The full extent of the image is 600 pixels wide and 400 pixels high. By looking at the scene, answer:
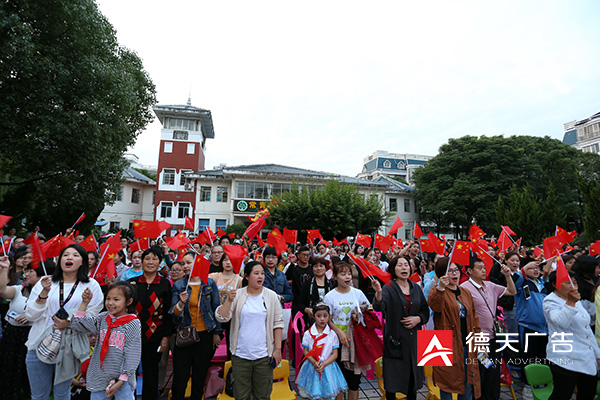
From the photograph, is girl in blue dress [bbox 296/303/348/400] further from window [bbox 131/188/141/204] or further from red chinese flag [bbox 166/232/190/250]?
window [bbox 131/188/141/204]

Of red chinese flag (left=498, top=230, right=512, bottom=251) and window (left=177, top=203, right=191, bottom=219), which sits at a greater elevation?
window (left=177, top=203, right=191, bottom=219)

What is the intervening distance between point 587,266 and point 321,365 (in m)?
3.63

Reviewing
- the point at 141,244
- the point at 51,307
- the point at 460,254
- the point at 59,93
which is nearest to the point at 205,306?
the point at 51,307

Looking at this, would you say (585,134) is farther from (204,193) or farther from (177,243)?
(177,243)

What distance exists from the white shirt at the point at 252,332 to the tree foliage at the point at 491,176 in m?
26.7

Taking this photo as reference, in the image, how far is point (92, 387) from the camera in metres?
2.61

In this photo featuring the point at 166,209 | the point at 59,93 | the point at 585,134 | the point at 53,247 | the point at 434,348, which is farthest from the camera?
the point at 585,134

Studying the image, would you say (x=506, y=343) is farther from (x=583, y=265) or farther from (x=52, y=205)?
(x=52, y=205)

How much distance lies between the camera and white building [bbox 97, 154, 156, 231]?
27.2 meters

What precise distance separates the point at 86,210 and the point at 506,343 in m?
14.9

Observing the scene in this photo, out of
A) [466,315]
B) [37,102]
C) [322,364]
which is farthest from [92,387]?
[37,102]

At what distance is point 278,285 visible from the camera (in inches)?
178

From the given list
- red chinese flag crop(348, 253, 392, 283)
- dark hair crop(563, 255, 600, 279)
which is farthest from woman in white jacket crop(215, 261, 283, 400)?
dark hair crop(563, 255, 600, 279)

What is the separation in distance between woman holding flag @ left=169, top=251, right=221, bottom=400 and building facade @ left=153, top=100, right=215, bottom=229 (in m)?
24.2
